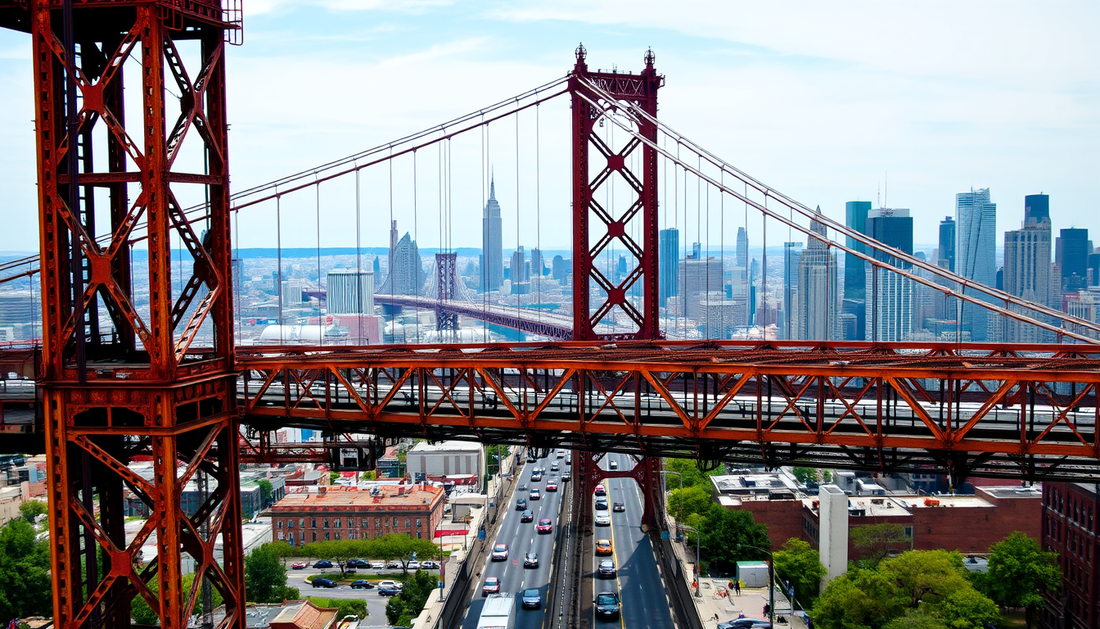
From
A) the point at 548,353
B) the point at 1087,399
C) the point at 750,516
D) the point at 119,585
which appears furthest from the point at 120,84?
the point at 750,516

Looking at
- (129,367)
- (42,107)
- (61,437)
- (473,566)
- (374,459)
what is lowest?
(473,566)

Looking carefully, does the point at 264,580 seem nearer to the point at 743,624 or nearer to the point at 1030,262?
the point at 743,624

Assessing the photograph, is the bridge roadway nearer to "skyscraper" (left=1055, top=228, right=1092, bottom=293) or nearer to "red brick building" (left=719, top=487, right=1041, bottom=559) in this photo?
"red brick building" (left=719, top=487, right=1041, bottom=559)

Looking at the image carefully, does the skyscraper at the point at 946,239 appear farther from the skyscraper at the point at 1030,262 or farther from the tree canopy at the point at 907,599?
the tree canopy at the point at 907,599

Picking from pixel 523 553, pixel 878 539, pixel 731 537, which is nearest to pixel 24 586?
pixel 523 553

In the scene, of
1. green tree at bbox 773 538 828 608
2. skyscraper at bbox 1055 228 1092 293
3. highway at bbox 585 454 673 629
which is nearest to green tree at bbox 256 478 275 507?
highway at bbox 585 454 673 629

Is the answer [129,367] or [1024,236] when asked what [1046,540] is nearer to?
[129,367]

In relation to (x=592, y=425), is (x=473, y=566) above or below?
below

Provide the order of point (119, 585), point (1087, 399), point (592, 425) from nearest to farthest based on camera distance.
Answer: point (119, 585) → point (592, 425) → point (1087, 399)
